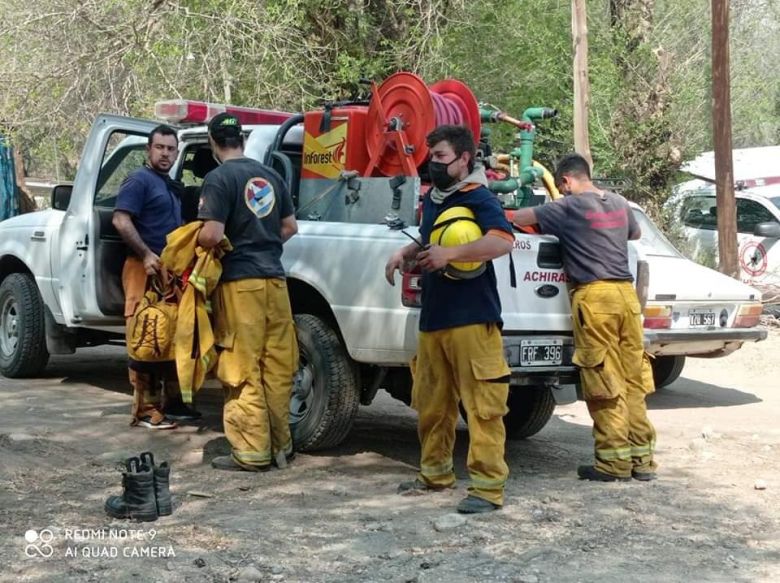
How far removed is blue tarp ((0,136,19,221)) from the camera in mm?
21422

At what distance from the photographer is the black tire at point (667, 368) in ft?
32.5

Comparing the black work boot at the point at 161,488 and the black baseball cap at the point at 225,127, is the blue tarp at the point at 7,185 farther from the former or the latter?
the black work boot at the point at 161,488

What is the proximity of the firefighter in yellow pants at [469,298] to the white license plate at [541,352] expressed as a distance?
545mm

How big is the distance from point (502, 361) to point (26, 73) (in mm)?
12425

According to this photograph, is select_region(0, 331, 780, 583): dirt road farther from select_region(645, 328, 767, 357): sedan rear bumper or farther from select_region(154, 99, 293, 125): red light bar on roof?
select_region(154, 99, 293, 125): red light bar on roof

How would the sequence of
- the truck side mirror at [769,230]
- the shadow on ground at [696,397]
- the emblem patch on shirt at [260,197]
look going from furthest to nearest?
the truck side mirror at [769,230] < the shadow on ground at [696,397] < the emblem patch on shirt at [260,197]

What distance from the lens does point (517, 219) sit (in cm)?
637

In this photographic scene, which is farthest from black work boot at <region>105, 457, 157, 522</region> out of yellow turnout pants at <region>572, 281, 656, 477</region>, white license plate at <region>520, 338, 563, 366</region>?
yellow turnout pants at <region>572, 281, 656, 477</region>

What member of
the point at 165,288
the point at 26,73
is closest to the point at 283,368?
the point at 165,288

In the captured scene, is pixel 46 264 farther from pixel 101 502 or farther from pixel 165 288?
pixel 101 502

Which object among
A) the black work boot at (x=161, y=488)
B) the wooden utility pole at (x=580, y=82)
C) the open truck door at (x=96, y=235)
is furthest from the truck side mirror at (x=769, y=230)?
the black work boot at (x=161, y=488)

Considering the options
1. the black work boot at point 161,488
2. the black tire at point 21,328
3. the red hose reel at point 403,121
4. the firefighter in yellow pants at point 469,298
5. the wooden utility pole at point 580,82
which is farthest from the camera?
the wooden utility pole at point 580,82

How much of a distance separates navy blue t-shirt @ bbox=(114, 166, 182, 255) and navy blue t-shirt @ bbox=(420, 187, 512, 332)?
2290 millimetres

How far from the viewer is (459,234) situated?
546 centimetres
